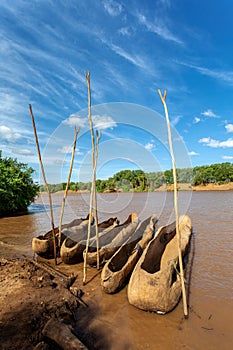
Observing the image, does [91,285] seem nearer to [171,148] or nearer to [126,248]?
[126,248]

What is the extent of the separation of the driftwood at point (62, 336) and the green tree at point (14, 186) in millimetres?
10024

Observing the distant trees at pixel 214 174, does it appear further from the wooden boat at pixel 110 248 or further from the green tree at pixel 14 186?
the wooden boat at pixel 110 248

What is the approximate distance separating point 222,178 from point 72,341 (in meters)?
33.2

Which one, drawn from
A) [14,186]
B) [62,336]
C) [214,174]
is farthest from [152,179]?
[62,336]

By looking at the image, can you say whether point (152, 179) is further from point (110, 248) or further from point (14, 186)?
point (110, 248)

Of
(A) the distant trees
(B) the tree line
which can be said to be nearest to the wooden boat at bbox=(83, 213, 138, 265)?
(B) the tree line

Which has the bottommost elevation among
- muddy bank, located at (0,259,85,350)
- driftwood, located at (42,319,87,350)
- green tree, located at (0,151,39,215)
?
muddy bank, located at (0,259,85,350)

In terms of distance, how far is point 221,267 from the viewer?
434 centimetres

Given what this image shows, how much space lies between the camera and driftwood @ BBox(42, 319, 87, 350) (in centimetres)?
192

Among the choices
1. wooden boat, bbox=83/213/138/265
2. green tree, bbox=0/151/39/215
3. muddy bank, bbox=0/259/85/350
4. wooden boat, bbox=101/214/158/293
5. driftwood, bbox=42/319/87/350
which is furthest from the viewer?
green tree, bbox=0/151/39/215

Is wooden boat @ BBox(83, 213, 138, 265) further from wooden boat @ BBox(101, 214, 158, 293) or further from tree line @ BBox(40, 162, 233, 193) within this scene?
tree line @ BBox(40, 162, 233, 193)

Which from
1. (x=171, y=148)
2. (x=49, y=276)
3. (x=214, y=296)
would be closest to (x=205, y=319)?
(x=214, y=296)

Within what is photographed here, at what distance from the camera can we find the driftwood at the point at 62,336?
1.92 meters

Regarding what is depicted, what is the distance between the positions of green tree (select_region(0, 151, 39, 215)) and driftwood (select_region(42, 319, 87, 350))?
1002 cm
